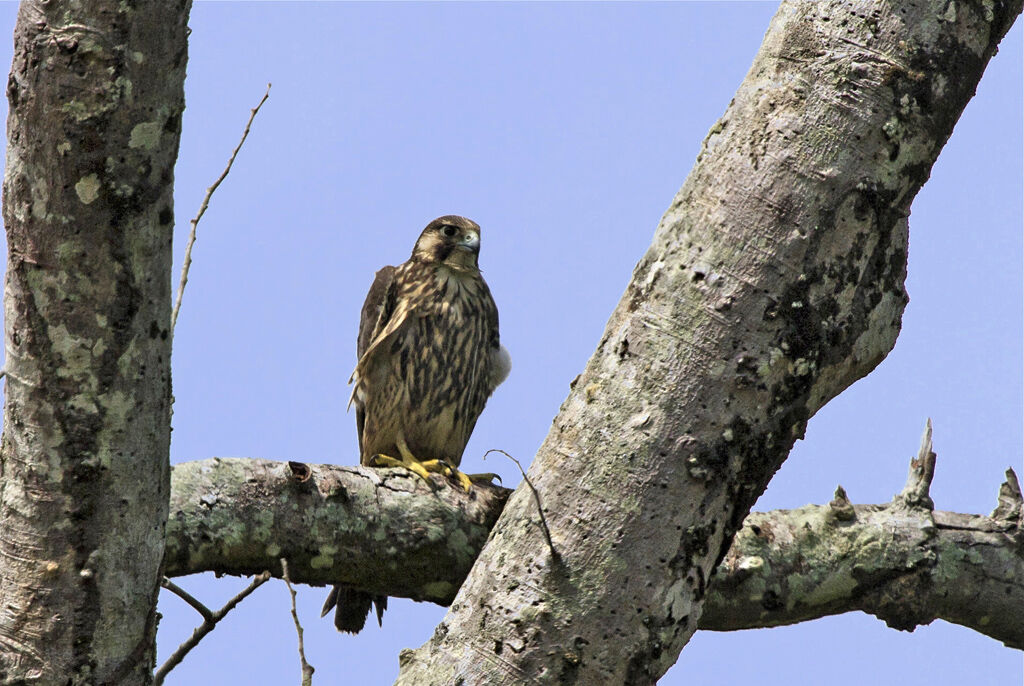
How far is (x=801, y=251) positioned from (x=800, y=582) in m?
1.51

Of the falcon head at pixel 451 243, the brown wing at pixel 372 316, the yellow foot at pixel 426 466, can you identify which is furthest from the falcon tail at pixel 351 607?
the falcon head at pixel 451 243

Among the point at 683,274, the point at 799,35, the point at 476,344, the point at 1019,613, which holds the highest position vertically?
the point at 476,344

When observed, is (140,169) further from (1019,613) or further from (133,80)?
(1019,613)

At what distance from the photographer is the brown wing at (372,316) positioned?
5.01 metres

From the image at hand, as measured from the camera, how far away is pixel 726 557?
3418 millimetres

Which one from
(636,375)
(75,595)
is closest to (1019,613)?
(636,375)

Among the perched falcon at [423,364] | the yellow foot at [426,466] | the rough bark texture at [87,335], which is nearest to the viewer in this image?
the rough bark texture at [87,335]

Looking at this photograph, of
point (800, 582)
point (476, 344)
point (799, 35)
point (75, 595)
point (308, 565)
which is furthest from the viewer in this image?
point (476, 344)

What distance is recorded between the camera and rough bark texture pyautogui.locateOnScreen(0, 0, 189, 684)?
5.87ft

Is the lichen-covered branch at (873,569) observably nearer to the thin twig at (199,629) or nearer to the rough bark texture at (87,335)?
the thin twig at (199,629)

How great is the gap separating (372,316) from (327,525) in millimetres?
1927

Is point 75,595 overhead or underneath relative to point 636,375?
underneath

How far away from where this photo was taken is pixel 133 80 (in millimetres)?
1790

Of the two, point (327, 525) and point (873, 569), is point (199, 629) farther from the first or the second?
point (873, 569)
